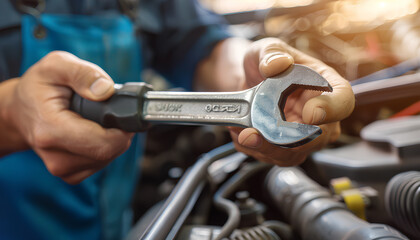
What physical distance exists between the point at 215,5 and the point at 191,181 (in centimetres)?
220

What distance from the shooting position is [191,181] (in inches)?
21.2

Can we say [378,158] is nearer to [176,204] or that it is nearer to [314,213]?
[314,213]

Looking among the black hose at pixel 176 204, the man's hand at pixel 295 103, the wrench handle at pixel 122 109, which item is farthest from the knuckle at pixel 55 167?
the man's hand at pixel 295 103

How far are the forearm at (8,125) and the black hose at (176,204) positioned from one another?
333mm

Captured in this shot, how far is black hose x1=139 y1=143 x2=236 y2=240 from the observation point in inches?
15.9

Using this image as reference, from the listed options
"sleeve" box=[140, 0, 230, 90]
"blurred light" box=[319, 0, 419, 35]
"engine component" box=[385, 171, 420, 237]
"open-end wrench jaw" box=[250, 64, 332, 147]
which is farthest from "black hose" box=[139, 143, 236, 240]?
"blurred light" box=[319, 0, 419, 35]

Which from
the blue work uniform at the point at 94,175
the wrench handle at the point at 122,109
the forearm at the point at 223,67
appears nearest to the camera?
the wrench handle at the point at 122,109

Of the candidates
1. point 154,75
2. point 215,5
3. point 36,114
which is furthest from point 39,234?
point 215,5

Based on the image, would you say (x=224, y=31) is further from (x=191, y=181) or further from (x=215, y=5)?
(x=215, y=5)

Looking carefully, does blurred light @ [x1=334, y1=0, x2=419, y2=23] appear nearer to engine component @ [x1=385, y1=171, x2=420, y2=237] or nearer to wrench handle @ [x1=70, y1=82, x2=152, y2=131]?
engine component @ [x1=385, y1=171, x2=420, y2=237]

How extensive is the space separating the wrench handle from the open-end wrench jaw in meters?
0.18

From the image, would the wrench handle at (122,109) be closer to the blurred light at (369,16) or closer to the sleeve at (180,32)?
the sleeve at (180,32)

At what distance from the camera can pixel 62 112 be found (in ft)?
1.69

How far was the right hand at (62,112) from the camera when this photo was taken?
1.66 ft
